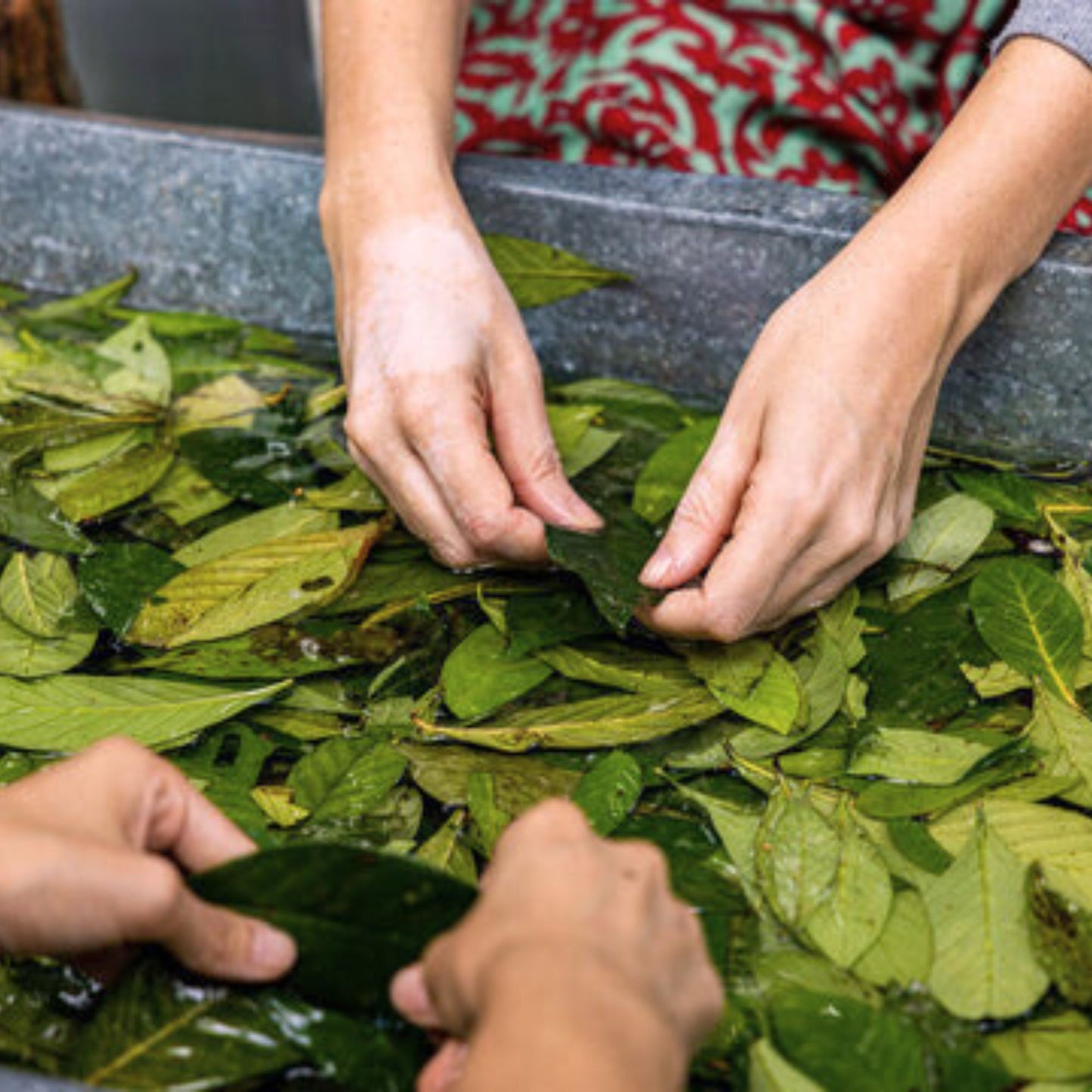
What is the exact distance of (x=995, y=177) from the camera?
92 cm

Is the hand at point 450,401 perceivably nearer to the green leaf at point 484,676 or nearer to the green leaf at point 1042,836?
the green leaf at point 484,676

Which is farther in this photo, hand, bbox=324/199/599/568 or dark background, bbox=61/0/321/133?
dark background, bbox=61/0/321/133

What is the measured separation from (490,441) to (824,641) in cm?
29

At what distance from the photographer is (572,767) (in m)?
0.85

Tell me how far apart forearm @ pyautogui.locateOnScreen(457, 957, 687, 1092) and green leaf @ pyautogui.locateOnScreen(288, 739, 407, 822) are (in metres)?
0.32

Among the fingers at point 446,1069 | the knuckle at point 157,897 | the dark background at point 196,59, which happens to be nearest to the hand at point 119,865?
the knuckle at point 157,897

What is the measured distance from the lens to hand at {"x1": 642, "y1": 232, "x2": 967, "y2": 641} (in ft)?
2.72

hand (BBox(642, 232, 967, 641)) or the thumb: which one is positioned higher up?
hand (BBox(642, 232, 967, 641))

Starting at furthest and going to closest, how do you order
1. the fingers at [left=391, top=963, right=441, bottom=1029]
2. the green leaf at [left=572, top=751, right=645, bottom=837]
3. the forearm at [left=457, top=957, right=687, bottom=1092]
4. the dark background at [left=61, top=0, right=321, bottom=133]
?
the dark background at [left=61, top=0, right=321, bottom=133], the green leaf at [left=572, top=751, right=645, bottom=837], the fingers at [left=391, top=963, right=441, bottom=1029], the forearm at [left=457, top=957, right=687, bottom=1092]

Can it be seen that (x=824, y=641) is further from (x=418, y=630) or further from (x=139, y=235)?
(x=139, y=235)

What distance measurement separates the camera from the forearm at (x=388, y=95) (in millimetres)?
1020

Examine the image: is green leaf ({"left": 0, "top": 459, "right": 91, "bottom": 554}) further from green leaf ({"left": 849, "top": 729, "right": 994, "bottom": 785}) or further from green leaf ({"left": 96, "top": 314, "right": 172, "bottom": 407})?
green leaf ({"left": 849, "top": 729, "right": 994, "bottom": 785})

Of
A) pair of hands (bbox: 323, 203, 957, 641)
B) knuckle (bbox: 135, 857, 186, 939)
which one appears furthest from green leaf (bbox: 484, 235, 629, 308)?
knuckle (bbox: 135, 857, 186, 939)

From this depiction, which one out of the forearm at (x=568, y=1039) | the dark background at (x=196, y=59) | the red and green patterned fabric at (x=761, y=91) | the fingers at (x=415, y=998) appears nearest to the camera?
the forearm at (x=568, y=1039)
